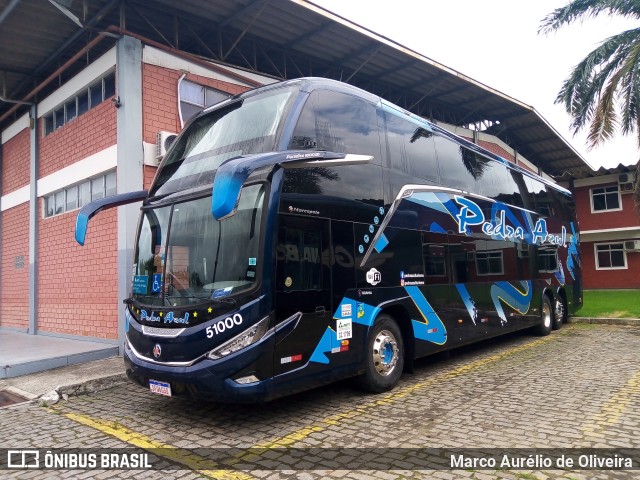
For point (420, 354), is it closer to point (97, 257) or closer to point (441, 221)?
point (441, 221)

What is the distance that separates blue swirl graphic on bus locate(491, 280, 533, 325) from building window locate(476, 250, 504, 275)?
0.29 metres

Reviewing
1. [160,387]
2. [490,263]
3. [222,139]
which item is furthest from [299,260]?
Result: [490,263]

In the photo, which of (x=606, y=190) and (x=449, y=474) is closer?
(x=449, y=474)

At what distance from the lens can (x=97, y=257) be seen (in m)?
10.6

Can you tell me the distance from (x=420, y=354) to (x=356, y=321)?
1.73 metres

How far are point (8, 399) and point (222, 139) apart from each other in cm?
500

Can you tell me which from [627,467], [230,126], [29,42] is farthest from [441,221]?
[29,42]

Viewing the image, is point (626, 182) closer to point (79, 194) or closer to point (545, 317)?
point (545, 317)

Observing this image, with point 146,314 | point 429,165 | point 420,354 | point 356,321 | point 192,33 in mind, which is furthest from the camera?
Answer: point 192,33

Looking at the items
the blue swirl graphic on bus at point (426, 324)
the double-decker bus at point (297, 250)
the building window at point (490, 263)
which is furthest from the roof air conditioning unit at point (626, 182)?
the blue swirl graphic on bus at point (426, 324)

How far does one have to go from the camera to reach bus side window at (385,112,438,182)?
7.57 m

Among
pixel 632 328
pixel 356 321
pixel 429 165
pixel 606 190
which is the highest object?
pixel 606 190

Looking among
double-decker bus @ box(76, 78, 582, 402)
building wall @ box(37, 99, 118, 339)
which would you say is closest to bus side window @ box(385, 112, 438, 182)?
double-decker bus @ box(76, 78, 582, 402)

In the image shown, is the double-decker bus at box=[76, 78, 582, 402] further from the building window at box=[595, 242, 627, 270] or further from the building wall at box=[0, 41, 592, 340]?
the building window at box=[595, 242, 627, 270]
